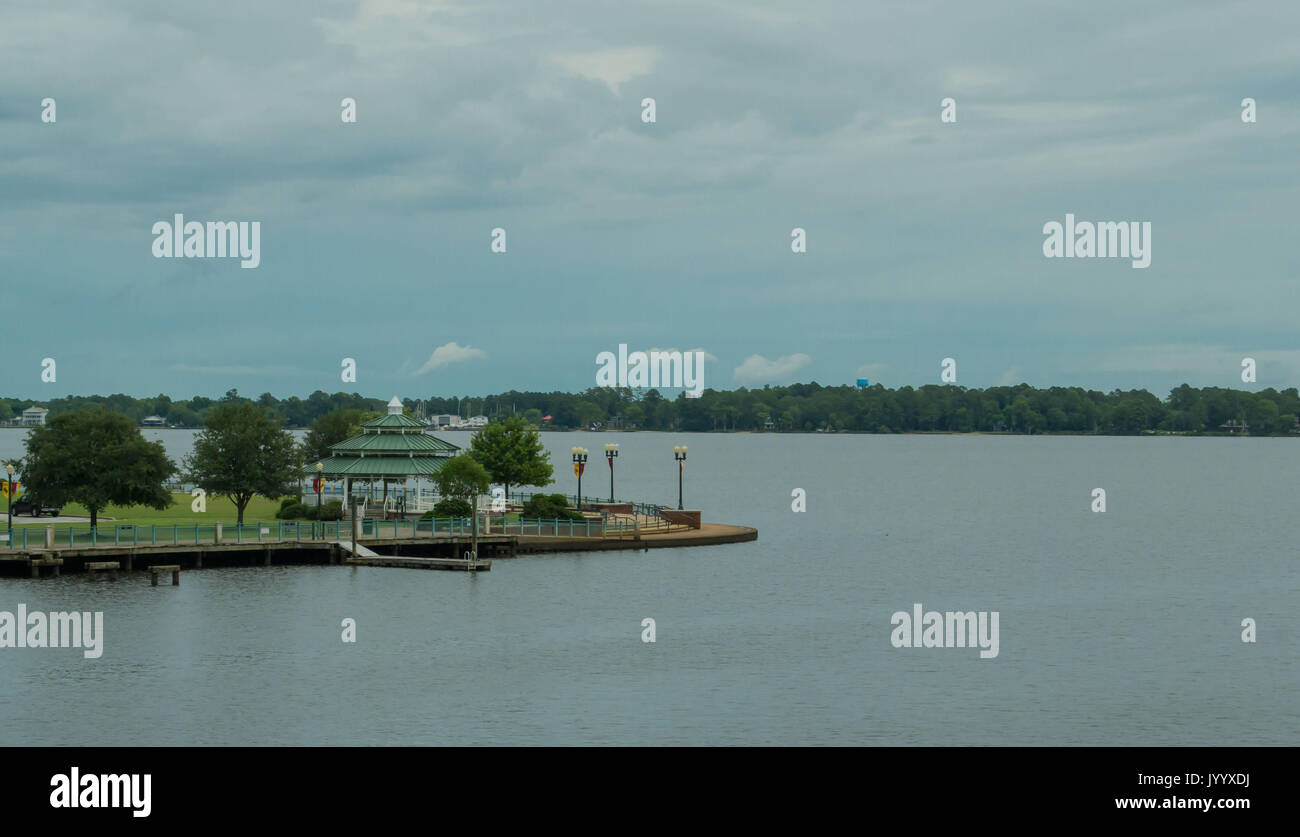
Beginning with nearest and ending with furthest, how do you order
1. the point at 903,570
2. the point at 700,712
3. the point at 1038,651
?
the point at 700,712, the point at 1038,651, the point at 903,570

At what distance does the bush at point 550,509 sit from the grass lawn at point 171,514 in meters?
16.0

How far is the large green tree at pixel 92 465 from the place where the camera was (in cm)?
7244

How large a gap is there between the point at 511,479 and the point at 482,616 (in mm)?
33111

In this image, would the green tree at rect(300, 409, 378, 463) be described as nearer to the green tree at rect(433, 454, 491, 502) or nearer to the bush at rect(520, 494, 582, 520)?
the bush at rect(520, 494, 582, 520)

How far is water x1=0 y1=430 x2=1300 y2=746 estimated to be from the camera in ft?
127

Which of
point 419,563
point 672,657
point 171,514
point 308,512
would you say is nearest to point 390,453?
point 308,512

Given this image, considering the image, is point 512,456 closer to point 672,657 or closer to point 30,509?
point 30,509

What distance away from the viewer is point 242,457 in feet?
263

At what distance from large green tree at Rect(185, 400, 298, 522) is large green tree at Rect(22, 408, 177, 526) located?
5512mm

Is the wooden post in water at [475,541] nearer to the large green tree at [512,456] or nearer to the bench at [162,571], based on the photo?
the bench at [162,571]

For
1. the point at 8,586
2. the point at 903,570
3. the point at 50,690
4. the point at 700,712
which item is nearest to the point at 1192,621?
the point at 903,570

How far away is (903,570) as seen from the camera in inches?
3196
